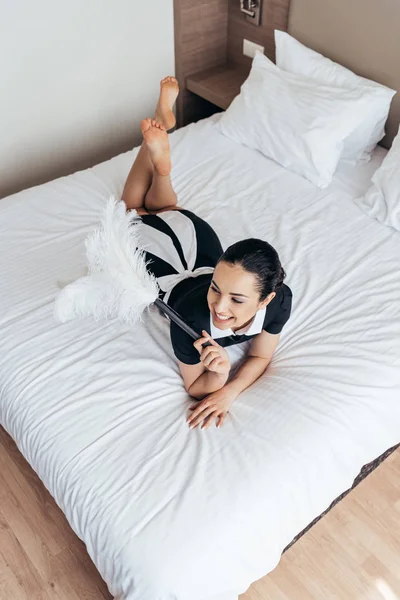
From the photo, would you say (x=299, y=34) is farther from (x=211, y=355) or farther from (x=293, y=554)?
(x=293, y=554)

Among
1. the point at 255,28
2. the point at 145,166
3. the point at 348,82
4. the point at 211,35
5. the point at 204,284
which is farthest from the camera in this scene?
the point at 211,35

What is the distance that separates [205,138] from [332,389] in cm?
124

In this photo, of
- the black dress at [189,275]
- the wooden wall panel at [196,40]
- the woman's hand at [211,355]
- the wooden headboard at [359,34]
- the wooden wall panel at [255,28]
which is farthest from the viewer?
the wooden wall panel at [196,40]

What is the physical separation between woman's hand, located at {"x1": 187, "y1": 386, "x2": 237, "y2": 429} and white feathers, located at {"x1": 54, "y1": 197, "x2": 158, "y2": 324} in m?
0.28

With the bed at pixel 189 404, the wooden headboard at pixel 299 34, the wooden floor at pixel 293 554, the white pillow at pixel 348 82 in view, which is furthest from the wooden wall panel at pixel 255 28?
the wooden floor at pixel 293 554

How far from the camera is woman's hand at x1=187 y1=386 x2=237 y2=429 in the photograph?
1327 millimetres

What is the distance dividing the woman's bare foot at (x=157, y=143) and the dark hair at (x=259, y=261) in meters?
0.60

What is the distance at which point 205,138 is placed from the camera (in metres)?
2.26

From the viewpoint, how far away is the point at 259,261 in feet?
4.08

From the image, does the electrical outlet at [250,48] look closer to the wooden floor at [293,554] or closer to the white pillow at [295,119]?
the white pillow at [295,119]

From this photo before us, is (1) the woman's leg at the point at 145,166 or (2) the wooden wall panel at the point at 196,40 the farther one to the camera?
(2) the wooden wall panel at the point at 196,40

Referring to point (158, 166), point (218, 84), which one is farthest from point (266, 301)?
point (218, 84)

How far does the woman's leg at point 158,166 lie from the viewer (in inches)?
67.4

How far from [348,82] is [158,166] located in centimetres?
81
